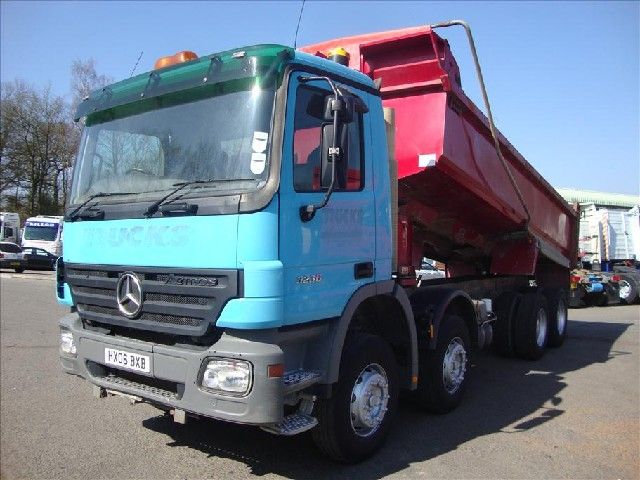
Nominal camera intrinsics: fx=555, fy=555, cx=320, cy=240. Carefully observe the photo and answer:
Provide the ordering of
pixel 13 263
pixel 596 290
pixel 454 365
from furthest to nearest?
1. pixel 13 263
2. pixel 596 290
3. pixel 454 365

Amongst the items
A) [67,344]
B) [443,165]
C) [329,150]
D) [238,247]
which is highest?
[443,165]

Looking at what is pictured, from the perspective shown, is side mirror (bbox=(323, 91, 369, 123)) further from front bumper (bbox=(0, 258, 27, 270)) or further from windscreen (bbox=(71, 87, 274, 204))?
front bumper (bbox=(0, 258, 27, 270))

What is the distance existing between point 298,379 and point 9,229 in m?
32.0

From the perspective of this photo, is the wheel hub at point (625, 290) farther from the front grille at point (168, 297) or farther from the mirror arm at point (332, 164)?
the front grille at point (168, 297)

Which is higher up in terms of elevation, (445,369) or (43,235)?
(43,235)

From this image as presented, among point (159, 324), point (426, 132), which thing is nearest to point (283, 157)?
point (159, 324)

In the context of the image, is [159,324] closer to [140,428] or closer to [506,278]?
[140,428]

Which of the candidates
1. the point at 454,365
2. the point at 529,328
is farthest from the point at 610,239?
the point at 454,365

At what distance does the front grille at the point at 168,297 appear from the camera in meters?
3.36

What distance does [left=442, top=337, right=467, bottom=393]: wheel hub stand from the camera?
17.5 ft

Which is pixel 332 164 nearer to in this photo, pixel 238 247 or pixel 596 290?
pixel 238 247

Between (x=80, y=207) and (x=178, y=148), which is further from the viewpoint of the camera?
(x=80, y=207)

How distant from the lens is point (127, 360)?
3.73m

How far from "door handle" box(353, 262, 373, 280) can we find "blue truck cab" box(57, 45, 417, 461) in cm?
2
